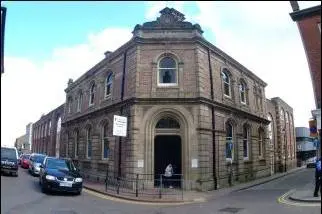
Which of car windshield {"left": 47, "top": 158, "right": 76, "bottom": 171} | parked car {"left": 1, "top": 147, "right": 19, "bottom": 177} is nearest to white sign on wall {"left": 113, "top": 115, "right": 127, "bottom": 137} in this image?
car windshield {"left": 47, "top": 158, "right": 76, "bottom": 171}

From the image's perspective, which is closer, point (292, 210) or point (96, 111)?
point (292, 210)

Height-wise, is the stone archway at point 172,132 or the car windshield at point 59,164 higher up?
the stone archway at point 172,132

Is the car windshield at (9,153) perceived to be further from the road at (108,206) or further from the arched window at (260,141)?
the arched window at (260,141)

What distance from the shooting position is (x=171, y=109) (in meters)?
21.7

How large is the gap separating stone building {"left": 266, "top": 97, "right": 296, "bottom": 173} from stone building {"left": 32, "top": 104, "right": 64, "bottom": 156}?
76.8 ft

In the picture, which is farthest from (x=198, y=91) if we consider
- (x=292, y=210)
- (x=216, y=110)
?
(x=292, y=210)

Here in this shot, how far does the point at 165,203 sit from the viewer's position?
16.9 metres

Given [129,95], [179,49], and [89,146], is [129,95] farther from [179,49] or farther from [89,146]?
[89,146]

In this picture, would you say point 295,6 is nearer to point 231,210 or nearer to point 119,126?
point 119,126

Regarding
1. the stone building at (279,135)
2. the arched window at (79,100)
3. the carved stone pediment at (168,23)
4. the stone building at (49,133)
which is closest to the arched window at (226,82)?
the carved stone pediment at (168,23)

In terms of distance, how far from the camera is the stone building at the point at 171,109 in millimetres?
21219

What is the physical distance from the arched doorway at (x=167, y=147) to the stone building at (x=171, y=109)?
6 centimetres

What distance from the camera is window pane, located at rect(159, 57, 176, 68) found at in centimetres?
2261

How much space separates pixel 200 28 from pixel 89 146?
1240cm
